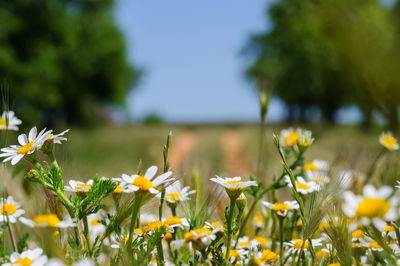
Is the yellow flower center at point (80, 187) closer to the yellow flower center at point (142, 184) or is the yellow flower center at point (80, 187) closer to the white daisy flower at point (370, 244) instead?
the yellow flower center at point (142, 184)

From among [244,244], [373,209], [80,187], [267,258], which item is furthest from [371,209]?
[80,187]

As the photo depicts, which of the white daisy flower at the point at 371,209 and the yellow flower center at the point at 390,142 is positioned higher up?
the yellow flower center at the point at 390,142

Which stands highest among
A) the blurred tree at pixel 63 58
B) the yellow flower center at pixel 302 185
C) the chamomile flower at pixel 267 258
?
the blurred tree at pixel 63 58

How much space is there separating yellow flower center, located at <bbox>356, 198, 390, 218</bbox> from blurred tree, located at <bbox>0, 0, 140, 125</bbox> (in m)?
13.5

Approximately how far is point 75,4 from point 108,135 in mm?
6602

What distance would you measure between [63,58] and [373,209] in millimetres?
18930

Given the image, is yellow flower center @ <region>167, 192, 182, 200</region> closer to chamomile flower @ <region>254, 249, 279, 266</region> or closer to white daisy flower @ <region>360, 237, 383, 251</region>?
chamomile flower @ <region>254, 249, 279, 266</region>

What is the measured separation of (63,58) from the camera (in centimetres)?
1816

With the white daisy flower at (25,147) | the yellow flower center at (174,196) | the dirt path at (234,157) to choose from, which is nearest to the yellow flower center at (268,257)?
the yellow flower center at (174,196)

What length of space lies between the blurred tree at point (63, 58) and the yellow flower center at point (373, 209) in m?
13.5

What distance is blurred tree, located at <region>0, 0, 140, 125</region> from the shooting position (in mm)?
15219

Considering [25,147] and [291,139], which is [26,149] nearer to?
[25,147]

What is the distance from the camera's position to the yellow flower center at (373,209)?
606mm

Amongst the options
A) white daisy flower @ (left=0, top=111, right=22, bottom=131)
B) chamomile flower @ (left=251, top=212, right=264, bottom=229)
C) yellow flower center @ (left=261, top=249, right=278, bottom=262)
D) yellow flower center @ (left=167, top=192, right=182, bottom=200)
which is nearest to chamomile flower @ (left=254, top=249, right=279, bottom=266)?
yellow flower center @ (left=261, top=249, right=278, bottom=262)
